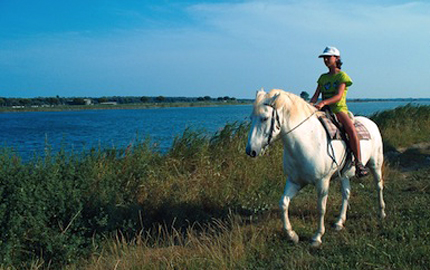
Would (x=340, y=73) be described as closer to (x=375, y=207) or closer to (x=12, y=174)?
(x=375, y=207)

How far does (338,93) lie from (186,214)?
335 centimetres

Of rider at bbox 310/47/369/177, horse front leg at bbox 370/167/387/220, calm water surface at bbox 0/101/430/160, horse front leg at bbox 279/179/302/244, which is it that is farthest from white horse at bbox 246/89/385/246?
calm water surface at bbox 0/101/430/160

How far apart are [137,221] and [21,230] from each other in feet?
5.86

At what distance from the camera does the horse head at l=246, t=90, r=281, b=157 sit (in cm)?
404

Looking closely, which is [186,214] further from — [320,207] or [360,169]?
[360,169]

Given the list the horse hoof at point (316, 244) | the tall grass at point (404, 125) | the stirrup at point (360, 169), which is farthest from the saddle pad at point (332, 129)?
the tall grass at point (404, 125)

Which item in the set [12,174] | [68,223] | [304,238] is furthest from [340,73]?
[12,174]

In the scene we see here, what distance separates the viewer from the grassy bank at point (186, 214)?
13.6 ft

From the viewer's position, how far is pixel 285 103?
14.3 feet

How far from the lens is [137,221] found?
643 centimetres

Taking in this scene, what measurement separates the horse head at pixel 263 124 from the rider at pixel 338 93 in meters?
0.96

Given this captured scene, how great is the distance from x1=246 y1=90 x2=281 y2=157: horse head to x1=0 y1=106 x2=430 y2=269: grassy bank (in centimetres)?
122

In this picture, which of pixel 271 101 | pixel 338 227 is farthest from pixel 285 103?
pixel 338 227

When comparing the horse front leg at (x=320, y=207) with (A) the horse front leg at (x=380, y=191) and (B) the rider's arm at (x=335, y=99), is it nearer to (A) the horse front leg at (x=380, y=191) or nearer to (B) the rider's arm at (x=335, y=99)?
(B) the rider's arm at (x=335, y=99)
